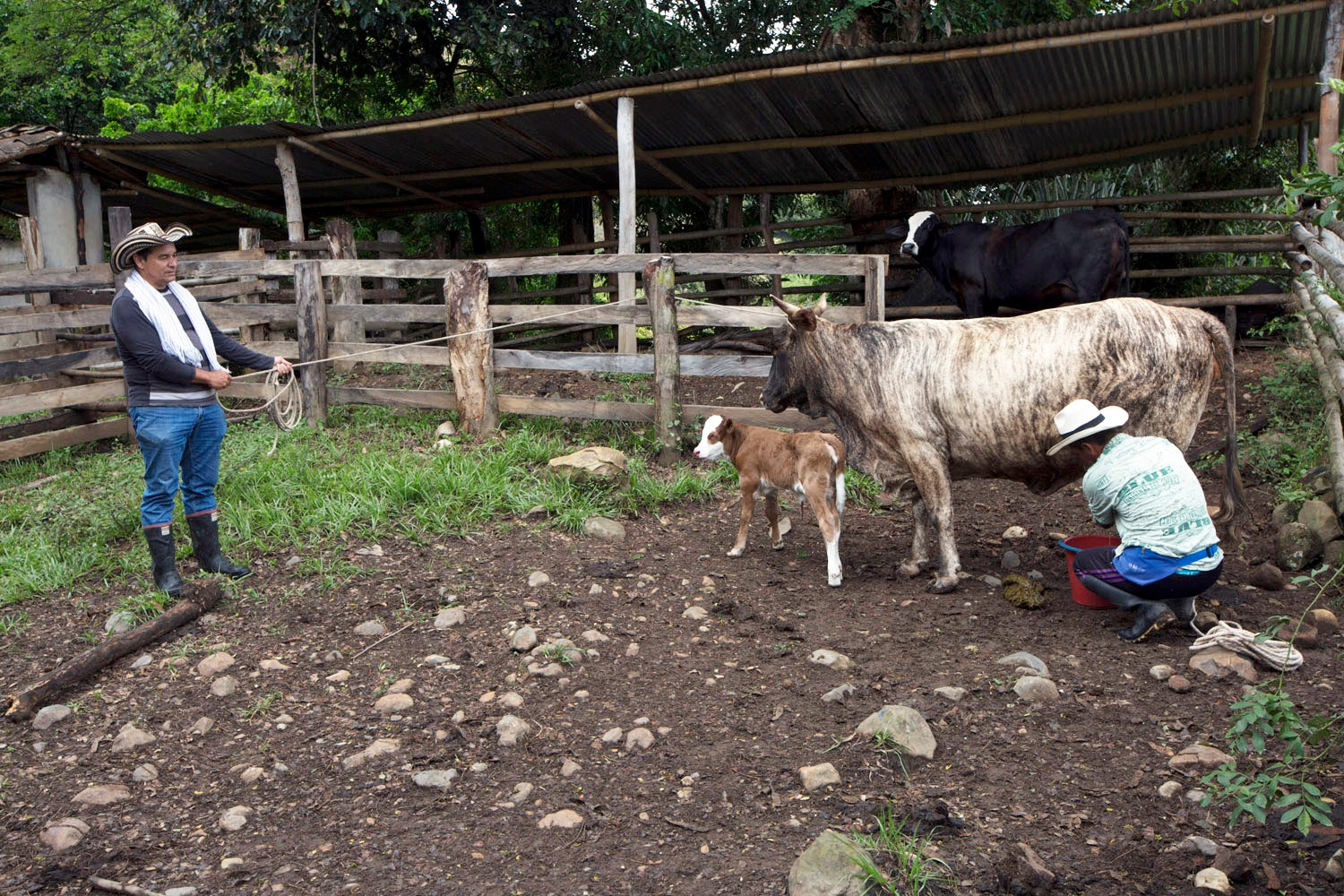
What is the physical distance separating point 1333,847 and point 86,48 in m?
21.0

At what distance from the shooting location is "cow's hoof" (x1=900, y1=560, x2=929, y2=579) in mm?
5680

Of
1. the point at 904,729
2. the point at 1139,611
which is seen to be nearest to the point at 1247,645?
the point at 1139,611

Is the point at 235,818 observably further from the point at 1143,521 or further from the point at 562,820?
the point at 1143,521

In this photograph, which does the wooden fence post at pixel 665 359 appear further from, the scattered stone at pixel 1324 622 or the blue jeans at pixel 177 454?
the scattered stone at pixel 1324 622

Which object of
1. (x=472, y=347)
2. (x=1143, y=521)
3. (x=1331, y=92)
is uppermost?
(x=1331, y=92)

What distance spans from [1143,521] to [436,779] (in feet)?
10.3

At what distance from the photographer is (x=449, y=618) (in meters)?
5.13

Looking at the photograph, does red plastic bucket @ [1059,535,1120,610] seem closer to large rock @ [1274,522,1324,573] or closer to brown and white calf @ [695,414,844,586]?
large rock @ [1274,522,1324,573]

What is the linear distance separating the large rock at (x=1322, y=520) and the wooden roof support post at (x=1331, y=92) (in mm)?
2690

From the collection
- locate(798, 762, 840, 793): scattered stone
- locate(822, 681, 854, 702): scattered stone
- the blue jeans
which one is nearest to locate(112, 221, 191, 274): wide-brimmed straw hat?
the blue jeans

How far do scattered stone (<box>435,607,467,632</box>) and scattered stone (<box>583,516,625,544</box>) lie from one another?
119cm

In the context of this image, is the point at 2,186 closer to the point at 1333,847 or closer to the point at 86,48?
the point at 86,48

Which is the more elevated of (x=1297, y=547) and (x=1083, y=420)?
(x=1083, y=420)

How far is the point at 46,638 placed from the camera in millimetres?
5152
